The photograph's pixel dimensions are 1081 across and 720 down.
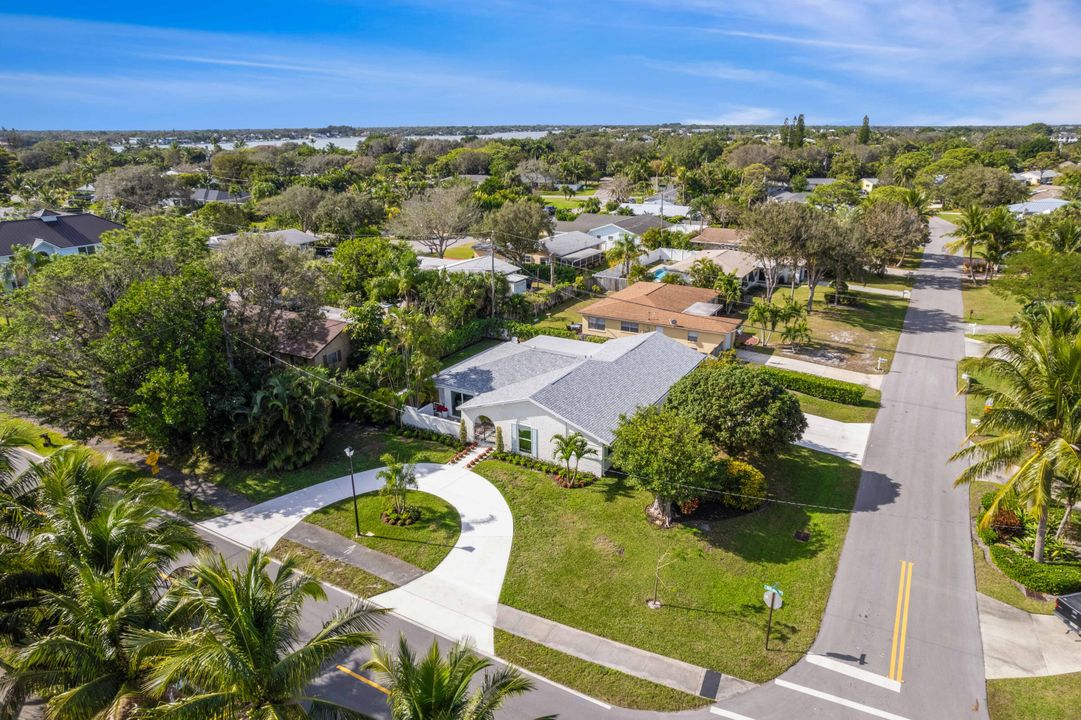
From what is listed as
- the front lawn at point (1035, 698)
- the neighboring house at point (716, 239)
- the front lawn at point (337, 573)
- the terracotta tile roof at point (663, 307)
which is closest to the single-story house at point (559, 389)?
the terracotta tile roof at point (663, 307)

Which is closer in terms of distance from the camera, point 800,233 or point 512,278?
point 800,233

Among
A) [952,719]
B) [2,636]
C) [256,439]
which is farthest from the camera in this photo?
[256,439]

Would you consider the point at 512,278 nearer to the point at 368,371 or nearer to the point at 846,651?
the point at 368,371

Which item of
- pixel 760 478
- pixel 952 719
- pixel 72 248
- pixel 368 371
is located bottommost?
pixel 952 719

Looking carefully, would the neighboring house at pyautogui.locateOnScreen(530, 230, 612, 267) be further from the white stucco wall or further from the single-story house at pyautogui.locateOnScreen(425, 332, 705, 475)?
the white stucco wall

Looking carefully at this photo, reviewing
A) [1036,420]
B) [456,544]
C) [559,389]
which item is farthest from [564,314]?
[1036,420]

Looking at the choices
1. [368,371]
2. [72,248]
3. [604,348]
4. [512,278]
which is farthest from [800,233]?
[72,248]

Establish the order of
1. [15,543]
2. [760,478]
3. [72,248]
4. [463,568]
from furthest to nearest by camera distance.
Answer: [72,248] → [760,478] → [463,568] → [15,543]
